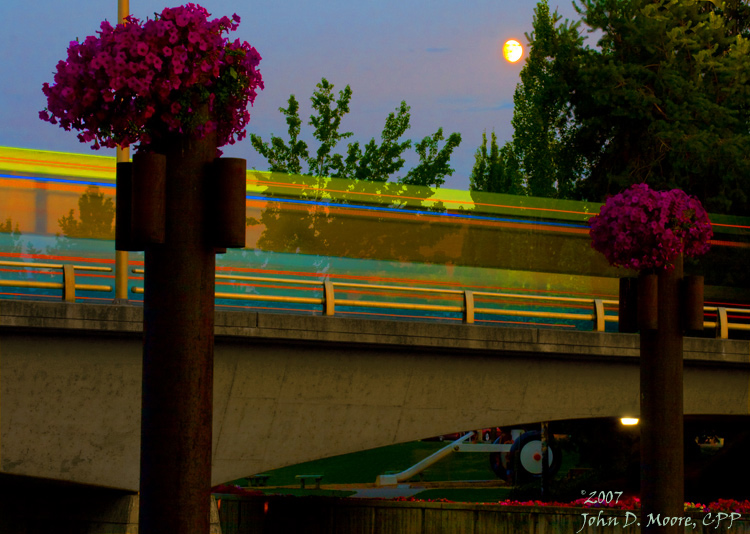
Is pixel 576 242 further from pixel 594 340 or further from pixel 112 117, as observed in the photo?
pixel 112 117

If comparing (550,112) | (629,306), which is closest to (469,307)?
(629,306)

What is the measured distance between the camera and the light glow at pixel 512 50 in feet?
83.1

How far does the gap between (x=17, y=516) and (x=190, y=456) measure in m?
14.1

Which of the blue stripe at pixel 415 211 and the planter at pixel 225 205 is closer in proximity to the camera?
the planter at pixel 225 205

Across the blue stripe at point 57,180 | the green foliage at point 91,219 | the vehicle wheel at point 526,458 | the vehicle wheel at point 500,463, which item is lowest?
the vehicle wheel at point 500,463

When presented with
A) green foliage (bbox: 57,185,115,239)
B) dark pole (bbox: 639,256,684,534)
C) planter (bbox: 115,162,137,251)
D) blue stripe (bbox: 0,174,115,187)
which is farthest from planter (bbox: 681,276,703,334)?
blue stripe (bbox: 0,174,115,187)

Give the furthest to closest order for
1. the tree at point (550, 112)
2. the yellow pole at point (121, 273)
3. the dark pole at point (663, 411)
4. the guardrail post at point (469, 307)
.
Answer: the tree at point (550, 112) → the guardrail post at point (469, 307) → the yellow pole at point (121, 273) → the dark pole at point (663, 411)

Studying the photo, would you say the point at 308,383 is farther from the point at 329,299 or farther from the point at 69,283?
the point at 69,283

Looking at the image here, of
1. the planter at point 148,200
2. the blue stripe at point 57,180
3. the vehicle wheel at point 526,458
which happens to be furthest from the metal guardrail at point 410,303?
the vehicle wheel at point 526,458

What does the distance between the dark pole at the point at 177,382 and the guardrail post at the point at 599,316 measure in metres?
13.5

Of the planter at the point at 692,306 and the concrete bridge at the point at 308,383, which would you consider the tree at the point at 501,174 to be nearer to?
the concrete bridge at the point at 308,383

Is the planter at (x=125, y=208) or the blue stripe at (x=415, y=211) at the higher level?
the blue stripe at (x=415, y=211)

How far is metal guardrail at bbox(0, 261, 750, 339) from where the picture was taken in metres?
14.5

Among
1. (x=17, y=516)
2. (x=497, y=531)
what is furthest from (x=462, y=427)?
(x=17, y=516)
